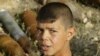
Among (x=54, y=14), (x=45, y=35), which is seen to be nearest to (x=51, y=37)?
(x=45, y=35)

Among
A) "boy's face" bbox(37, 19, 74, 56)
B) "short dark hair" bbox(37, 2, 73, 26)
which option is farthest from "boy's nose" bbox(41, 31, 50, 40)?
"short dark hair" bbox(37, 2, 73, 26)

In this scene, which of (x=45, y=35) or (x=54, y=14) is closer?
(x=45, y=35)

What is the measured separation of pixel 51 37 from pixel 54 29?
0.07 metres

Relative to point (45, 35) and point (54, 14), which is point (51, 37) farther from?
point (54, 14)

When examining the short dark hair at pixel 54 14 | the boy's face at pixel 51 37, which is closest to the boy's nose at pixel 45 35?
the boy's face at pixel 51 37

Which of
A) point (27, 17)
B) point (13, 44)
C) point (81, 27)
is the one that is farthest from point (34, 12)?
point (13, 44)

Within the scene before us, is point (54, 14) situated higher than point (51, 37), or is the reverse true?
point (54, 14)

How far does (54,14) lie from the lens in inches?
124

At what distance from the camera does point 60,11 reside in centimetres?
318

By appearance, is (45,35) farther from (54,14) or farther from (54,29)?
(54,14)

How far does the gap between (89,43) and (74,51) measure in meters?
0.43

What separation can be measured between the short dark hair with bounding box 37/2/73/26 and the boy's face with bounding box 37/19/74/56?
42 millimetres

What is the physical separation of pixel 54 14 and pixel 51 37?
198mm

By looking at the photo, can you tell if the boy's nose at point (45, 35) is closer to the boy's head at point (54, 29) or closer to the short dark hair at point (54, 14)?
the boy's head at point (54, 29)
